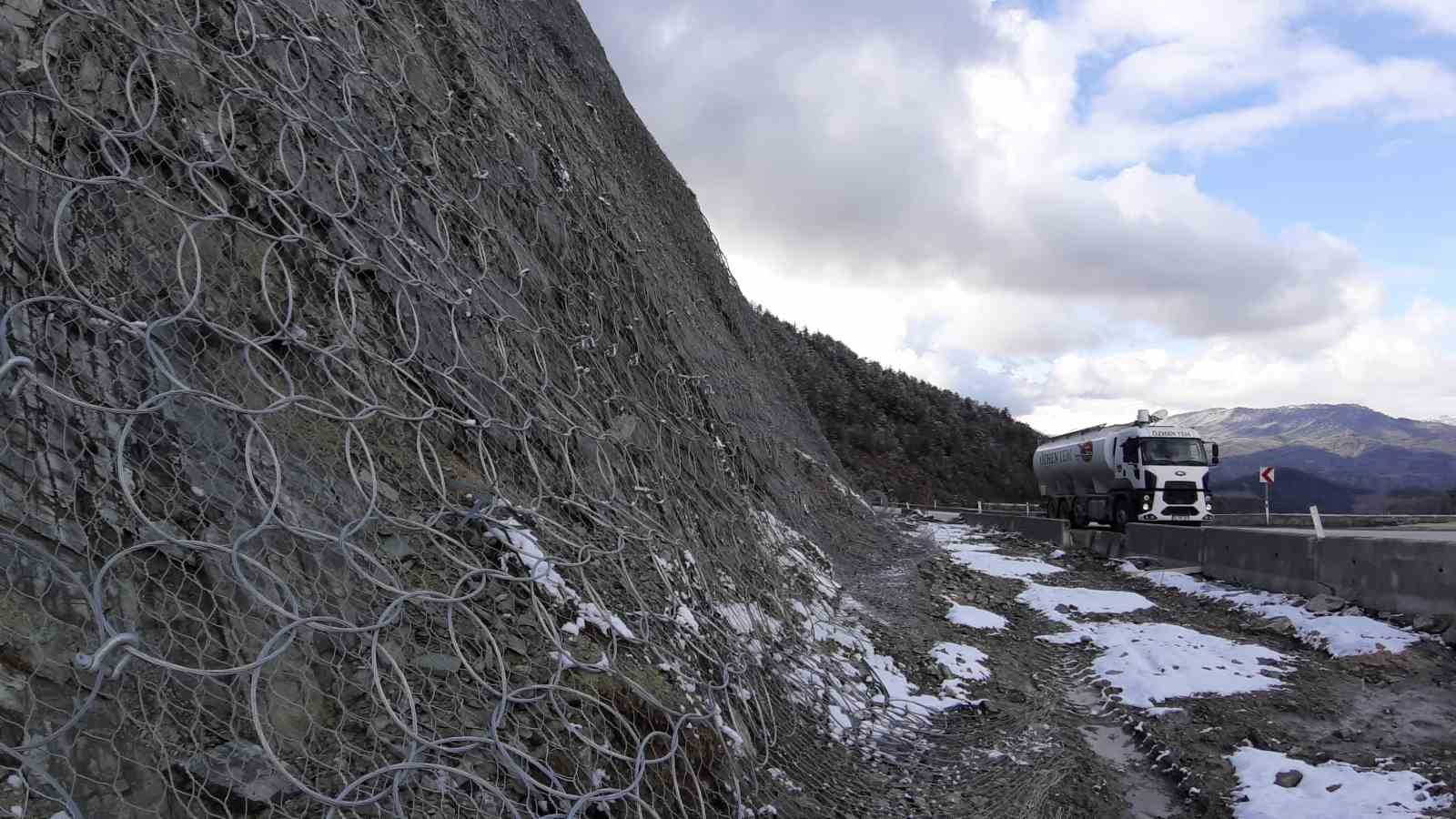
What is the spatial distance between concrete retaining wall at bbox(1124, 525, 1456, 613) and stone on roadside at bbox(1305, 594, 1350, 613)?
0.38 ft

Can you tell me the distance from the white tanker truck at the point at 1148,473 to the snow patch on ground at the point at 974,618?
9.00 m

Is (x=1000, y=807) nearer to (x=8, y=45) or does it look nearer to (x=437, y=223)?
(x=437, y=223)

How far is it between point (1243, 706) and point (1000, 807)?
3.51m

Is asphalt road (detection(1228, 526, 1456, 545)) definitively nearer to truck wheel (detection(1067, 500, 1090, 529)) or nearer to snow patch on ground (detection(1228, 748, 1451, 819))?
snow patch on ground (detection(1228, 748, 1451, 819))

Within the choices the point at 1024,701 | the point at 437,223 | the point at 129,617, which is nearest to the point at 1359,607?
the point at 1024,701

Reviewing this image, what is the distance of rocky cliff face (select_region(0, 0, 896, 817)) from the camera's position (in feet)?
8.04

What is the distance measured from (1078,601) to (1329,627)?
3.31 meters

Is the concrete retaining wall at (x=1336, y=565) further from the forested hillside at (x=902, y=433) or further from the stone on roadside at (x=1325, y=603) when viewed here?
the forested hillside at (x=902, y=433)

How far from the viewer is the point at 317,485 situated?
10.9ft

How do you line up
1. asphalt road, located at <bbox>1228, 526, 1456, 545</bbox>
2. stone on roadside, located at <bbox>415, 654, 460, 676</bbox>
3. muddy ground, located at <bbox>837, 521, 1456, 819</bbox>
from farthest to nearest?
asphalt road, located at <bbox>1228, 526, 1456, 545</bbox> → muddy ground, located at <bbox>837, 521, 1456, 819</bbox> → stone on roadside, located at <bbox>415, 654, 460, 676</bbox>

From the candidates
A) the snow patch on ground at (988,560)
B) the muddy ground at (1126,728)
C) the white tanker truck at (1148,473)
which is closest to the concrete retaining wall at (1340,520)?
the white tanker truck at (1148,473)

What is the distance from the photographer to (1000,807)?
4.66 meters

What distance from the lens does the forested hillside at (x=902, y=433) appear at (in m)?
41.4

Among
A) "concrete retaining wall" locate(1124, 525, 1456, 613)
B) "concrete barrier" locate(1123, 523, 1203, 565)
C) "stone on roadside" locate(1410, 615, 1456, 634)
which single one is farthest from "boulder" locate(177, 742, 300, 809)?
"concrete barrier" locate(1123, 523, 1203, 565)
